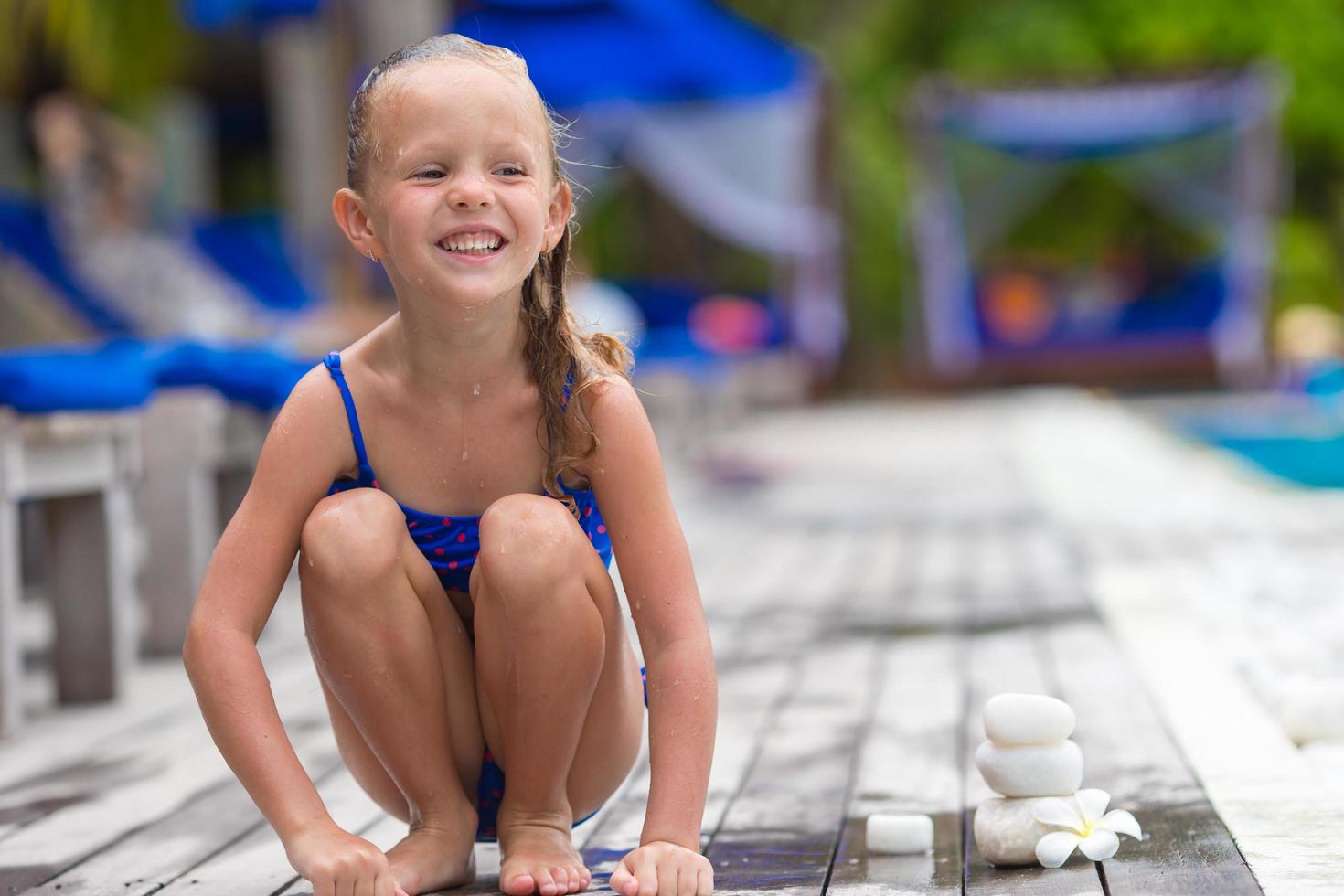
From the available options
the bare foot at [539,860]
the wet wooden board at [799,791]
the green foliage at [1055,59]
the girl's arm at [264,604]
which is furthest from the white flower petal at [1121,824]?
the green foliage at [1055,59]

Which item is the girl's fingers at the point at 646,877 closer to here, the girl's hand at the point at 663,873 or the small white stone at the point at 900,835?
the girl's hand at the point at 663,873

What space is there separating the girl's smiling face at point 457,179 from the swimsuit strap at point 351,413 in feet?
0.49

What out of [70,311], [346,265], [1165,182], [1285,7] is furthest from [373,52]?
[1285,7]

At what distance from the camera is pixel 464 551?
6.10 feet

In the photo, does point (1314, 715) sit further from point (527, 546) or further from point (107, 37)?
point (107, 37)

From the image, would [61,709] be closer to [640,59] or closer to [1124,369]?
[640,59]

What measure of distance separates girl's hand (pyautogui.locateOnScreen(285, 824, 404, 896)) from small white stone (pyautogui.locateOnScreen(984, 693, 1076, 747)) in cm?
69

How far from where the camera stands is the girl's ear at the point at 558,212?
1.85 metres

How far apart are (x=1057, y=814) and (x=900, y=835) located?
19cm

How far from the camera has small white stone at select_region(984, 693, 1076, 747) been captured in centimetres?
187

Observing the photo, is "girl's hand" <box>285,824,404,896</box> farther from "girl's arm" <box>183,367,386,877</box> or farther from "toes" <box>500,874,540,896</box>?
"toes" <box>500,874,540,896</box>

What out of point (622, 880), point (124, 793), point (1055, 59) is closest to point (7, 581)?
point (124, 793)

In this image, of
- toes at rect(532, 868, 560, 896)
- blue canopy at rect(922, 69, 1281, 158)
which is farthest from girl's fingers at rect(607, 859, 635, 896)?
blue canopy at rect(922, 69, 1281, 158)

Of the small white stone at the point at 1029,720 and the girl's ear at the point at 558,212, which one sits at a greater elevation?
the girl's ear at the point at 558,212
